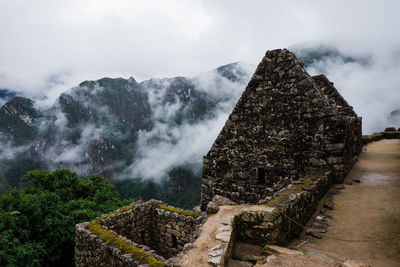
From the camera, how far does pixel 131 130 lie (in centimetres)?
16575

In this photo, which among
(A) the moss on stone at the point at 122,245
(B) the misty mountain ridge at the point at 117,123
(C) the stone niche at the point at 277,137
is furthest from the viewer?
(B) the misty mountain ridge at the point at 117,123

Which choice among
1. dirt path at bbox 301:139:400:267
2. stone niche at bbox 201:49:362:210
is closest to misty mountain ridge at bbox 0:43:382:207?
stone niche at bbox 201:49:362:210

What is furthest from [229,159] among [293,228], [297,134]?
[293,228]

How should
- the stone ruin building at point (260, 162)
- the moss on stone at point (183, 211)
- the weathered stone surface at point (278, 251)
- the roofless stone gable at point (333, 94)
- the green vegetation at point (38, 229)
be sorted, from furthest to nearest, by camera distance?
the roofless stone gable at point (333, 94), the green vegetation at point (38, 229), the moss on stone at point (183, 211), the stone ruin building at point (260, 162), the weathered stone surface at point (278, 251)

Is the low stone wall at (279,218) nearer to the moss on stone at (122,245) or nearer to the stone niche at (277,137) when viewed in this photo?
the stone niche at (277,137)

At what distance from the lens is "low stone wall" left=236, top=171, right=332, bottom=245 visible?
12.0 ft

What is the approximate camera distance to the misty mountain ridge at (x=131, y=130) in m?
136

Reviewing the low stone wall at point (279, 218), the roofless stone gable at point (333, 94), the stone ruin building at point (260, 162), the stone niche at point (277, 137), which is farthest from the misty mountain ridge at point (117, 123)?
the low stone wall at point (279, 218)

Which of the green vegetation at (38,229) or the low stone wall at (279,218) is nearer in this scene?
the low stone wall at (279,218)

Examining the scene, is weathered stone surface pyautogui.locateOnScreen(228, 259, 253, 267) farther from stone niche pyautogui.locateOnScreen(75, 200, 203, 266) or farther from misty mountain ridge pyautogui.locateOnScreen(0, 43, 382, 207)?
misty mountain ridge pyautogui.locateOnScreen(0, 43, 382, 207)

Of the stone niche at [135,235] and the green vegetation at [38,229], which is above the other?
the stone niche at [135,235]

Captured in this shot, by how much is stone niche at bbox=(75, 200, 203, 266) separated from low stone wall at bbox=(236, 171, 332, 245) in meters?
2.17

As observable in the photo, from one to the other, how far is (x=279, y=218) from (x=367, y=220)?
7.50 feet

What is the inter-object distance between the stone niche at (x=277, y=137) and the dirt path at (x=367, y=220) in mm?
802
